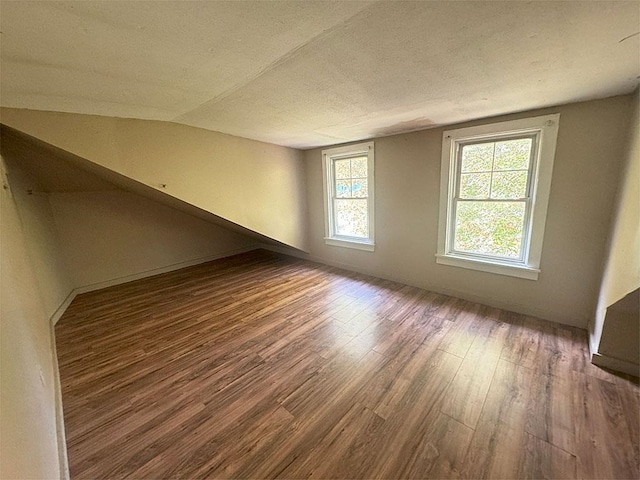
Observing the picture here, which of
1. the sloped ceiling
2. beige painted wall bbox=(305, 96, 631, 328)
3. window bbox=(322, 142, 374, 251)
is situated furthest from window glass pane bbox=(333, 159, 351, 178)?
the sloped ceiling

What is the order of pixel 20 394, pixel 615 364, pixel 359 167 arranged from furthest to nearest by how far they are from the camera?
pixel 359 167 → pixel 615 364 → pixel 20 394

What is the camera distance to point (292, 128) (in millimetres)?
2963

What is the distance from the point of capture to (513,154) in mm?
2604

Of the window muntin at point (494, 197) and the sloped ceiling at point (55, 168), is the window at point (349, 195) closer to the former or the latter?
the window muntin at point (494, 197)

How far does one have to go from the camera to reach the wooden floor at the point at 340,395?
1.30 metres

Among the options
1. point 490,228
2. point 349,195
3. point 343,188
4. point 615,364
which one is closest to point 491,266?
point 490,228

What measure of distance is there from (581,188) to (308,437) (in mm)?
3013

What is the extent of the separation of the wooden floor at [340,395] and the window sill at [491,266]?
44 centimetres

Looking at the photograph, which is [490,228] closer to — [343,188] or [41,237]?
[343,188]

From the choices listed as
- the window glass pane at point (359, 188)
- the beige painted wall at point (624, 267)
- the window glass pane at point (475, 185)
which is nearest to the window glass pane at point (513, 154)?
the window glass pane at point (475, 185)

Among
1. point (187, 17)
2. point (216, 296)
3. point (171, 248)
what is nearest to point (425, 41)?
point (187, 17)

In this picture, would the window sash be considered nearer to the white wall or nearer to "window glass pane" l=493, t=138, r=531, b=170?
"window glass pane" l=493, t=138, r=531, b=170

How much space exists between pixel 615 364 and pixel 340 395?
2.08 m

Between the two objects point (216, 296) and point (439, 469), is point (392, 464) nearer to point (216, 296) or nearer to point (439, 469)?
point (439, 469)
